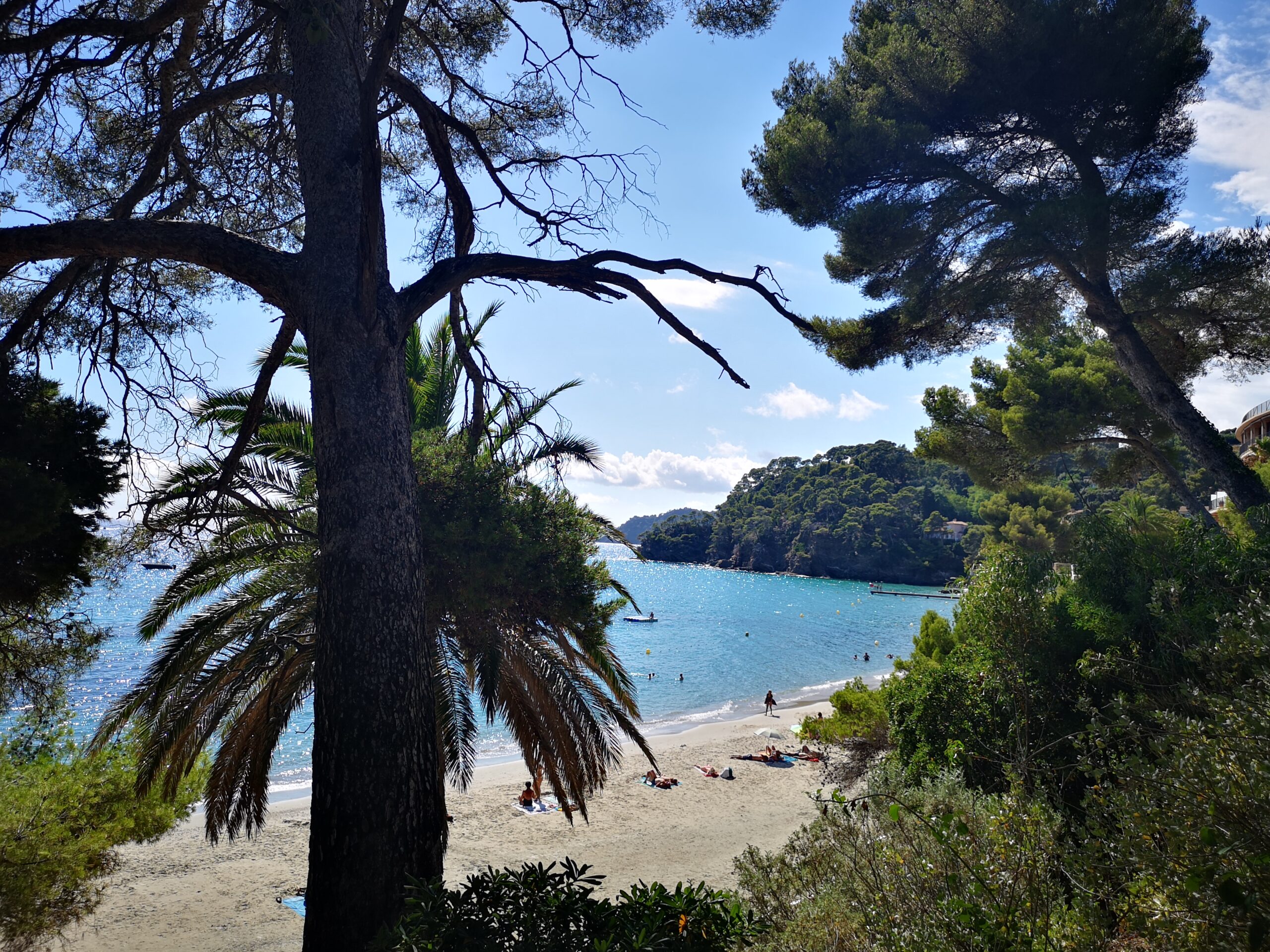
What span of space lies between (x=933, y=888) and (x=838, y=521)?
106 metres

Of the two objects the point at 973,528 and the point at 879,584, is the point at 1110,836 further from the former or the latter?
the point at 879,584

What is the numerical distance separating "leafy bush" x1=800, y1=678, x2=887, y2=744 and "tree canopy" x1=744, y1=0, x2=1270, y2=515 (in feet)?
19.8

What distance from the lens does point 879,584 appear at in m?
96.9

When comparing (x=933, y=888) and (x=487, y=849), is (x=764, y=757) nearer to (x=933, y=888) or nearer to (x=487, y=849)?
(x=487, y=849)

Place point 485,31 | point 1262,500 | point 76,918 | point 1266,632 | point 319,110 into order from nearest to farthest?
point 1266,632, point 319,110, point 76,918, point 485,31, point 1262,500

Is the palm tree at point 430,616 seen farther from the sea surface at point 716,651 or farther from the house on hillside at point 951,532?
the house on hillside at point 951,532

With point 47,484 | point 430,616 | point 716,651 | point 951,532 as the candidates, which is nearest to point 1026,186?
point 430,616

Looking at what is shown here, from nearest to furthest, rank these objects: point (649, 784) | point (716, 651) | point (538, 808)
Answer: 1. point (538, 808)
2. point (649, 784)
3. point (716, 651)

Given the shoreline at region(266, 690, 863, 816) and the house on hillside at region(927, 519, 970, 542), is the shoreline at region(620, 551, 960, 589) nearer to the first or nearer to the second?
the house on hillside at region(927, 519, 970, 542)

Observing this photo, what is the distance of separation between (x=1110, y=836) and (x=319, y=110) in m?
5.15

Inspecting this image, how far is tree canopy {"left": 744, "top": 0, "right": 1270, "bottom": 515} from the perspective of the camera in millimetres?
9070

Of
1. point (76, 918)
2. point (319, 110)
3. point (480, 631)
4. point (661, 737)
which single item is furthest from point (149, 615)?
point (661, 737)

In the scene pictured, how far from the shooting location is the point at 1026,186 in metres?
9.57

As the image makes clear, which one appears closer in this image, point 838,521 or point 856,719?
point 856,719
